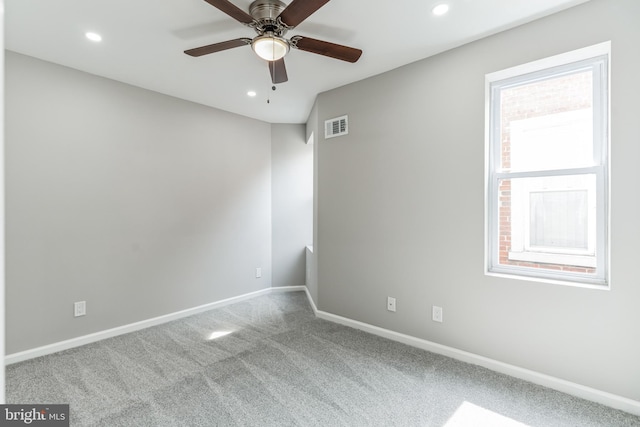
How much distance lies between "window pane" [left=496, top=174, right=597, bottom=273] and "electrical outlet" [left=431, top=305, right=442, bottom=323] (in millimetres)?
646

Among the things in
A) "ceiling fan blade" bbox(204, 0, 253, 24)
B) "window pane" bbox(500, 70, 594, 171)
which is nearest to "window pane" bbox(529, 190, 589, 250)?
"window pane" bbox(500, 70, 594, 171)

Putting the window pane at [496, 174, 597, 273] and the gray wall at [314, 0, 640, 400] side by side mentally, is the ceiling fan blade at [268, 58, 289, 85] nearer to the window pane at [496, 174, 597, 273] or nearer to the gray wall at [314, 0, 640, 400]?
the gray wall at [314, 0, 640, 400]

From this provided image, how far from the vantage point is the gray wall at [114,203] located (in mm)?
2648

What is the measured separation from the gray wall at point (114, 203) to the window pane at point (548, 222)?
315cm

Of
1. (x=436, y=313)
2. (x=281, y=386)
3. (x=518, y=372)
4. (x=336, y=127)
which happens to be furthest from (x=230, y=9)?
(x=518, y=372)

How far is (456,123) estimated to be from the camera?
8.51 feet

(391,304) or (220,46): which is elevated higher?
(220,46)

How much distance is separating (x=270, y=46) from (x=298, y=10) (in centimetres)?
38

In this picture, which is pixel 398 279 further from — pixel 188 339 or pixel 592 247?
pixel 188 339

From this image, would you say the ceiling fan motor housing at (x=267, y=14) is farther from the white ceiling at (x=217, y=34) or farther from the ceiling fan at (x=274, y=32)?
the white ceiling at (x=217, y=34)

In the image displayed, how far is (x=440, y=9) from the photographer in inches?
82.7

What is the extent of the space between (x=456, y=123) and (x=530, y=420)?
213cm

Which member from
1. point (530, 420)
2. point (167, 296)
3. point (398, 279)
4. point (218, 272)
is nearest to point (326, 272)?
point (398, 279)

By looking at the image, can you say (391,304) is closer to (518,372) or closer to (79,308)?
(518,372)
